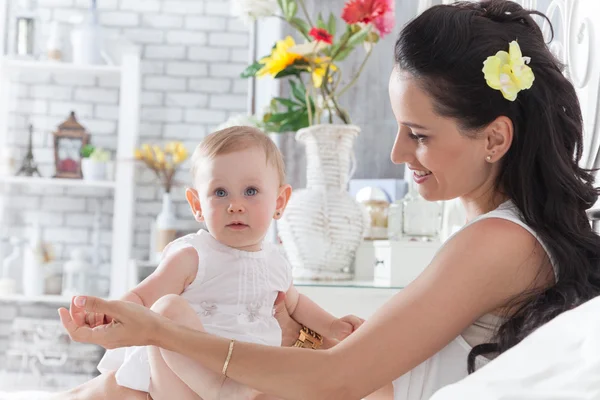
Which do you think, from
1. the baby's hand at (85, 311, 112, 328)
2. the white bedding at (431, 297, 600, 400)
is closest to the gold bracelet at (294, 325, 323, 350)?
the baby's hand at (85, 311, 112, 328)

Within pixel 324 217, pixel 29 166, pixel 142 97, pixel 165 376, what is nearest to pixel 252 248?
pixel 165 376

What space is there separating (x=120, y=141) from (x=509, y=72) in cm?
427

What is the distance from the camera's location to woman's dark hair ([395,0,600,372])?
4.20 ft

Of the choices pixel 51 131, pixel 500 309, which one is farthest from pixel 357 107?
pixel 51 131

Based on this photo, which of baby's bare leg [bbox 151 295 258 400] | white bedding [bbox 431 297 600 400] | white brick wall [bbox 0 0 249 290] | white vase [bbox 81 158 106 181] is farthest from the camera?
white brick wall [bbox 0 0 249 290]

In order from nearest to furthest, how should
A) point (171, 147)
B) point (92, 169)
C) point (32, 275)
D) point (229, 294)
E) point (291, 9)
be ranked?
1. point (229, 294)
2. point (291, 9)
3. point (32, 275)
4. point (92, 169)
5. point (171, 147)

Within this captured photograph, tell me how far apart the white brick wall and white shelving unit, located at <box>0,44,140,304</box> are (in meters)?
0.17

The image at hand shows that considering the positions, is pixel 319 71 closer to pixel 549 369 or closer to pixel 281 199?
pixel 281 199

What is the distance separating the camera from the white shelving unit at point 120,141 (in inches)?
200

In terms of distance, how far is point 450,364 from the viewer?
4.24 ft

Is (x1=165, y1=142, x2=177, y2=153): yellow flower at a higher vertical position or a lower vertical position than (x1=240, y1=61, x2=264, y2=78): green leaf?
lower

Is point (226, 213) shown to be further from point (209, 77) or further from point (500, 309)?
point (209, 77)

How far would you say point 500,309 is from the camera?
49.9 inches

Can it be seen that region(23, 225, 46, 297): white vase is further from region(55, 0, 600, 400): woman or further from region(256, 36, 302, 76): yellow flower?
region(55, 0, 600, 400): woman
